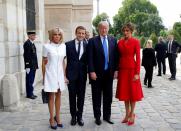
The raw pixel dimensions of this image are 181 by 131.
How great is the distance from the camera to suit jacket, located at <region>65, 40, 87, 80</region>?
7406mm

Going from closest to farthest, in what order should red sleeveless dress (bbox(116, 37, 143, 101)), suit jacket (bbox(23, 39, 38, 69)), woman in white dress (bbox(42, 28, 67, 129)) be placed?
1. woman in white dress (bbox(42, 28, 67, 129))
2. red sleeveless dress (bbox(116, 37, 143, 101))
3. suit jacket (bbox(23, 39, 38, 69))

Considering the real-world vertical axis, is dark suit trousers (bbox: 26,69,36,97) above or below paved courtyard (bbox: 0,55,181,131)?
above

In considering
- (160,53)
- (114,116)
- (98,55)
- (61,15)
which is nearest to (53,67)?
(98,55)

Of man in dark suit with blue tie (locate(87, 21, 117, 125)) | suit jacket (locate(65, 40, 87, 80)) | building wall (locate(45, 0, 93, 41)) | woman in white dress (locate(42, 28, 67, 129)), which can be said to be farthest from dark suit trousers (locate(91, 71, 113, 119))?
Answer: building wall (locate(45, 0, 93, 41))

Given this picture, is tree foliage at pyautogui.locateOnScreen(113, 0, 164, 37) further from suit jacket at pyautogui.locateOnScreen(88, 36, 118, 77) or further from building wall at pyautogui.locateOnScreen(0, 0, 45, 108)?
suit jacket at pyautogui.locateOnScreen(88, 36, 118, 77)

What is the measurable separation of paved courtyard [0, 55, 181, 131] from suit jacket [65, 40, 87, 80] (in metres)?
1.03

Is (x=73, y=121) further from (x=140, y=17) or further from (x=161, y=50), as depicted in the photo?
(x=140, y=17)

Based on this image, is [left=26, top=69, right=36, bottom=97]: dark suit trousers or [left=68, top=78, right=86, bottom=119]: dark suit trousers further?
[left=26, top=69, right=36, bottom=97]: dark suit trousers

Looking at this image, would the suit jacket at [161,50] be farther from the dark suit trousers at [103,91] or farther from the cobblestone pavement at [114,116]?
the dark suit trousers at [103,91]

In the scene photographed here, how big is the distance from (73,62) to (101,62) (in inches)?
21.9

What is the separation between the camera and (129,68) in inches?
294

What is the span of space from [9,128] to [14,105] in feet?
5.64

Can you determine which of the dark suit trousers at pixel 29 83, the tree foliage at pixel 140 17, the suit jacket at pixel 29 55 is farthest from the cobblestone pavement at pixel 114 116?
the tree foliage at pixel 140 17

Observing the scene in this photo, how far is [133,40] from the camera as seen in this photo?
7383 mm
